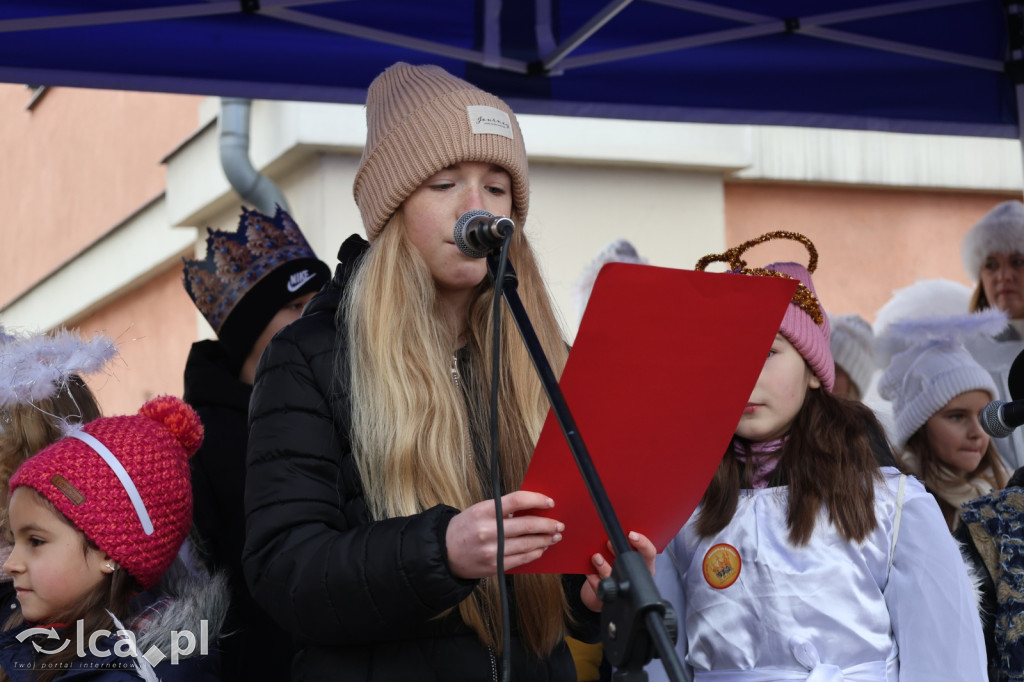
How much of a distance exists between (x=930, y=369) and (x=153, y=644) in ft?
9.28

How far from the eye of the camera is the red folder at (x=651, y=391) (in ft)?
5.19

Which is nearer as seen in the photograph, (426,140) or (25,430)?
(426,140)

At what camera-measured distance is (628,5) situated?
380 centimetres

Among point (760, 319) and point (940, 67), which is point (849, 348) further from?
point (760, 319)

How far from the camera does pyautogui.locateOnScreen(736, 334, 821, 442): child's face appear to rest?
8.11 ft

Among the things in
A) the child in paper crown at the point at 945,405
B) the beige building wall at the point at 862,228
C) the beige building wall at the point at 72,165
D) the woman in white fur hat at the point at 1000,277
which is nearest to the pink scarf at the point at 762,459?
the child in paper crown at the point at 945,405

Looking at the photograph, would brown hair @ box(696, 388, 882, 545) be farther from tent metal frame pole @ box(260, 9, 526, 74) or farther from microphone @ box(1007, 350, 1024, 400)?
tent metal frame pole @ box(260, 9, 526, 74)

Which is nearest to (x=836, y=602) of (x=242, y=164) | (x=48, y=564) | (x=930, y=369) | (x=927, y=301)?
(x=48, y=564)

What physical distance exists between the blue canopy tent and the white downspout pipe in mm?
2721

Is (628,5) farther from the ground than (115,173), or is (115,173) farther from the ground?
(115,173)

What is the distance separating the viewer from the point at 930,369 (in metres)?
4.09

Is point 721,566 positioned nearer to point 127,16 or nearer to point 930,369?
point 930,369

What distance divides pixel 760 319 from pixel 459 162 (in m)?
0.64

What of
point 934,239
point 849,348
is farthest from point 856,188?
point 849,348
